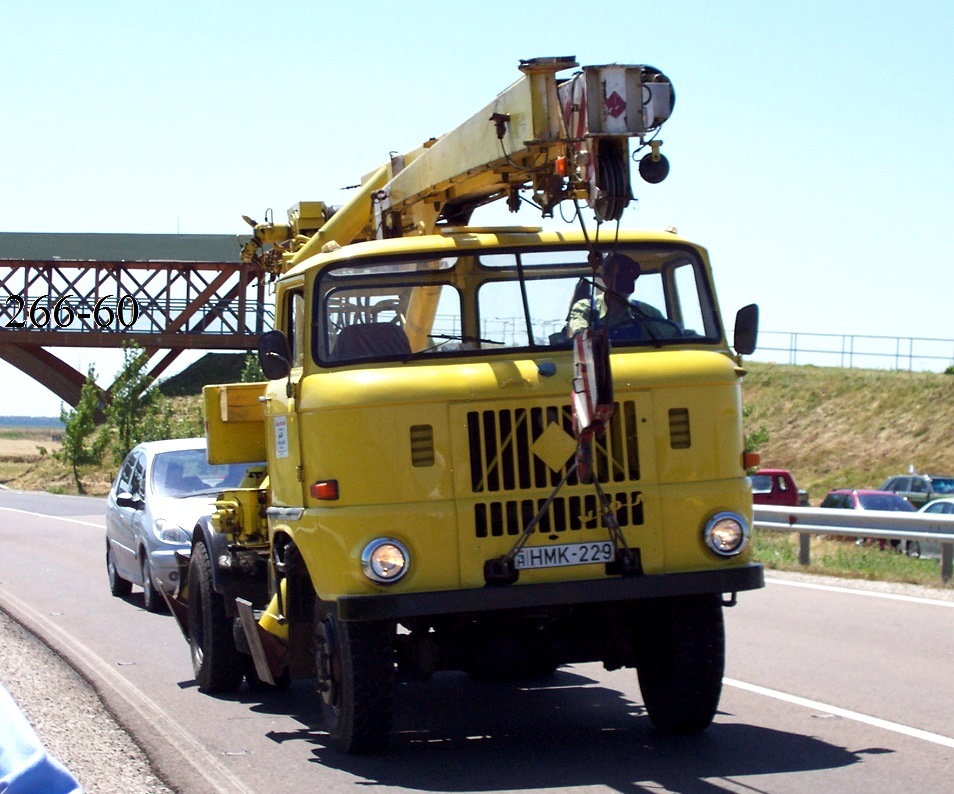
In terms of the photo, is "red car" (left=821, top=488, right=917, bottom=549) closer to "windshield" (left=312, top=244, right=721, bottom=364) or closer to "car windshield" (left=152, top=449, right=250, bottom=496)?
"car windshield" (left=152, top=449, right=250, bottom=496)

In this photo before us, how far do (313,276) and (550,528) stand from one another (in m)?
1.91

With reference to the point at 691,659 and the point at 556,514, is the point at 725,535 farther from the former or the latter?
the point at 556,514

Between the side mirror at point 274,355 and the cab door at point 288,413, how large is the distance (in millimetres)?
53

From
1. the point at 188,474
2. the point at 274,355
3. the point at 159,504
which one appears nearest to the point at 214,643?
the point at 274,355

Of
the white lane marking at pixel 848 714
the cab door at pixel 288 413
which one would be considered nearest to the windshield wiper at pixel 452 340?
the cab door at pixel 288 413

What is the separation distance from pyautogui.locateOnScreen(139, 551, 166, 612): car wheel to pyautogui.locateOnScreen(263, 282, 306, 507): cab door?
21.1 ft

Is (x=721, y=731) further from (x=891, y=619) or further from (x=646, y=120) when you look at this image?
(x=891, y=619)

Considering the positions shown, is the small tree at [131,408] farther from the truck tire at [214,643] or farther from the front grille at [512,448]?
the front grille at [512,448]

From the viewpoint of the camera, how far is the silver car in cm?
1418

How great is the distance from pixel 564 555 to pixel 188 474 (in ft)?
28.8

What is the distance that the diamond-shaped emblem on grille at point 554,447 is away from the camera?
7172 mm

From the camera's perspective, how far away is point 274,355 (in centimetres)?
798

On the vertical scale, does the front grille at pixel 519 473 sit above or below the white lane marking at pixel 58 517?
above

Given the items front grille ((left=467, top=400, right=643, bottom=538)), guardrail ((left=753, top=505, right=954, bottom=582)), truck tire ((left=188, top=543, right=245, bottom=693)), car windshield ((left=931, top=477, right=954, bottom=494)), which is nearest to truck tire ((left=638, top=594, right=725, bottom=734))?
front grille ((left=467, top=400, right=643, bottom=538))
